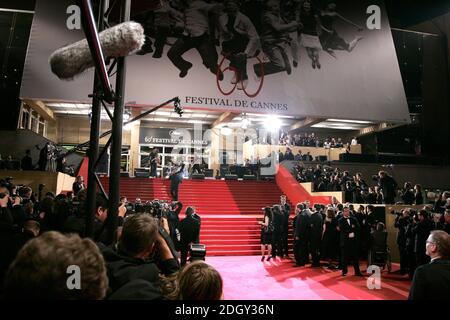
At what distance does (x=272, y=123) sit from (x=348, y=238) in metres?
14.1

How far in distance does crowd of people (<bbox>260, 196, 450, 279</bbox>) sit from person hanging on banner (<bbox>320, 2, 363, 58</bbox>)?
9.38 m

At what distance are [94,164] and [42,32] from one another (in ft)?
41.1

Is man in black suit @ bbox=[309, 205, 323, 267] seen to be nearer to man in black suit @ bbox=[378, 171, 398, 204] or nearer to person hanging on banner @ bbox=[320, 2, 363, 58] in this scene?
man in black suit @ bbox=[378, 171, 398, 204]

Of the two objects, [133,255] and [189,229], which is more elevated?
[133,255]

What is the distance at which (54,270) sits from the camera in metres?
0.98

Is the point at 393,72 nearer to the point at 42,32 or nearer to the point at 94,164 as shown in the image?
the point at 42,32

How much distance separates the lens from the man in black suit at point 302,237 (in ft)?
27.7

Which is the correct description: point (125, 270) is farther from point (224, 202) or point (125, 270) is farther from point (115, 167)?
point (224, 202)

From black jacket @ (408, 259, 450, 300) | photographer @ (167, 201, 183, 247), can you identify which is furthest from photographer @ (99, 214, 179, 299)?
photographer @ (167, 201, 183, 247)

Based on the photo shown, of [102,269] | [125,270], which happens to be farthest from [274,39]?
[102,269]

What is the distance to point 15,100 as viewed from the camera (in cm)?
1652
